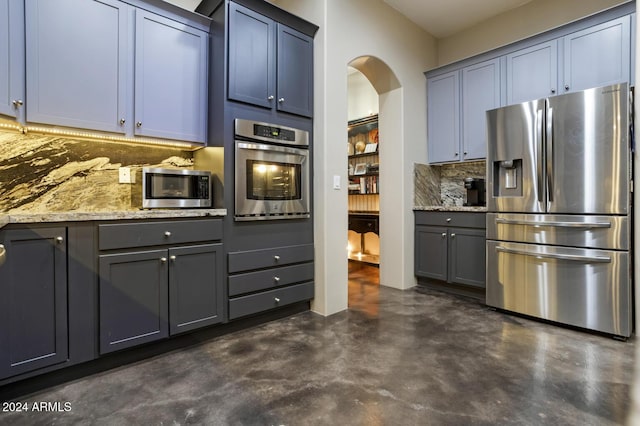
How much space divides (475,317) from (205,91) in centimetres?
296

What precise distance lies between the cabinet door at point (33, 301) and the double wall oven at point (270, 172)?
110 cm

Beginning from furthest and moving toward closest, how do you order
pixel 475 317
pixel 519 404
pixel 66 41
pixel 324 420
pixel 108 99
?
pixel 475 317 < pixel 108 99 < pixel 66 41 < pixel 519 404 < pixel 324 420

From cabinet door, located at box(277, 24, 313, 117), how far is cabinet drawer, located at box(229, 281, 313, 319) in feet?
4.99

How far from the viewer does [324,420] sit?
1.48 m

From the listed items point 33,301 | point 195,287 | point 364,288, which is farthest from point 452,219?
point 33,301

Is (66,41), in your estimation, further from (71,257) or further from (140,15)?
(71,257)

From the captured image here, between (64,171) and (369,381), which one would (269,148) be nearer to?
(64,171)

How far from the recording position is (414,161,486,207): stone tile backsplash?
3.92 meters

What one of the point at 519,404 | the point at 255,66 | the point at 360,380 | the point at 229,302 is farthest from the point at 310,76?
the point at 519,404

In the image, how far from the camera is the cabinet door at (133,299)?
6.23 feet

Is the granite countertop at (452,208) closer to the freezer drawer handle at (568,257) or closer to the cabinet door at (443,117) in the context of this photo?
the freezer drawer handle at (568,257)

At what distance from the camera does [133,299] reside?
199 centimetres

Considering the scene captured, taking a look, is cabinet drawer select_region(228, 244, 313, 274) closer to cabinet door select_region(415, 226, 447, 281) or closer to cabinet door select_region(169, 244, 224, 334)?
cabinet door select_region(169, 244, 224, 334)

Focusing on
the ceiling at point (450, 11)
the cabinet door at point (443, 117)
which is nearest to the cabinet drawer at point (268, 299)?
the cabinet door at point (443, 117)
